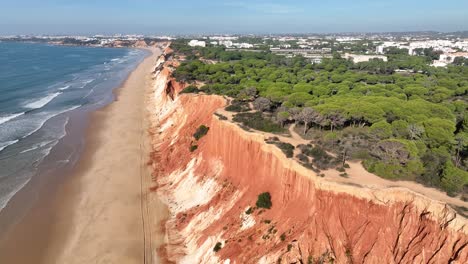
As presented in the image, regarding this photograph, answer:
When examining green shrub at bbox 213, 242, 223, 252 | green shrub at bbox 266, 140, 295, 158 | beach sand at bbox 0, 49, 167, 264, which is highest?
green shrub at bbox 266, 140, 295, 158

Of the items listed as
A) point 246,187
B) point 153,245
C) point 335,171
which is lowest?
point 153,245

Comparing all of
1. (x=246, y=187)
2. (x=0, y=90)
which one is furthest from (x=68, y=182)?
(x=0, y=90)

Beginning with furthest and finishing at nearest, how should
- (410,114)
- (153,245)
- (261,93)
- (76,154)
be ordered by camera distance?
(261,93), (76,154), (410,114), (153,245)

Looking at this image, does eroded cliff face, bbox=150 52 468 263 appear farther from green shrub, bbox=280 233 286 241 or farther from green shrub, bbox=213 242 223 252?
green shrub, bbox=213 242 223 252

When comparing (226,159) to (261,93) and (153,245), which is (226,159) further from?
(261,93)

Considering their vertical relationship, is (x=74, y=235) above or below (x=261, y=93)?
below

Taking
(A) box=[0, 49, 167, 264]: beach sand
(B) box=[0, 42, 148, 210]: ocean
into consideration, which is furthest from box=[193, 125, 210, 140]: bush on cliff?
(B) box=[0, 42, 148, 210]: ocean
